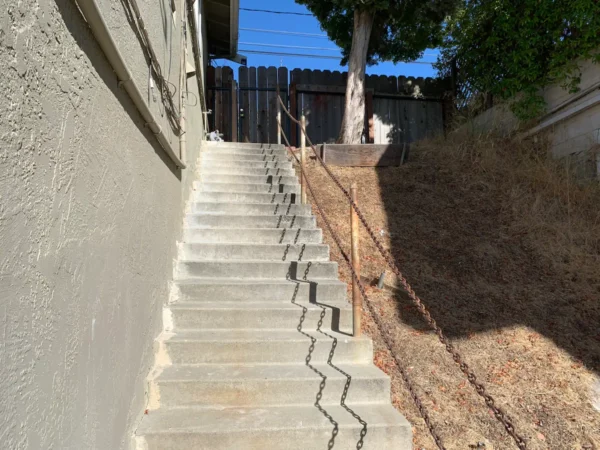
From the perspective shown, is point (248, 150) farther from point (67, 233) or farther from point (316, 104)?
Answer: point (67, 233)

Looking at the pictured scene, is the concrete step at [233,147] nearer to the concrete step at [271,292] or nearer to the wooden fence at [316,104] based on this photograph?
the wooden fence at [316,104]

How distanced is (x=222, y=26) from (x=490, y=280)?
808 centimetres

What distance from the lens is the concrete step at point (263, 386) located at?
8.72 ft

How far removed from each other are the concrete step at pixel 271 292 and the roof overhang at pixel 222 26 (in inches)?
259

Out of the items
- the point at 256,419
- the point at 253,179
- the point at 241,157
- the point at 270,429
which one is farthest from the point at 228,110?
the point at 270,429

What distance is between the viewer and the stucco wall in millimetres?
1053

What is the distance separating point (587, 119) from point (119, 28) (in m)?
5.91

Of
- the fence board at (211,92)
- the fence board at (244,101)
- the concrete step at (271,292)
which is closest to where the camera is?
the concrete step at (271,292)

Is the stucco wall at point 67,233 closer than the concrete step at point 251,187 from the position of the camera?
Yes

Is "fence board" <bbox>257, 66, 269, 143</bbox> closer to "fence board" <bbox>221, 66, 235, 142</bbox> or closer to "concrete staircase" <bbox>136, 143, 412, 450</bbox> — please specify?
"fence board" <bbox>221, 66, 235, 142</bbox>

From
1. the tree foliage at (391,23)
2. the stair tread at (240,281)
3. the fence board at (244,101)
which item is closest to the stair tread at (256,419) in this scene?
the stair tread at (240,281)

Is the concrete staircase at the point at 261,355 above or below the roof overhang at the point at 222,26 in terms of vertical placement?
below

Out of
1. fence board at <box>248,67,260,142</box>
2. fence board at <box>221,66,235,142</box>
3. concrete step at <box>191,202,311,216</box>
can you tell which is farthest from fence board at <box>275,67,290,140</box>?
concrete step at <box>191,202,311,216</box>

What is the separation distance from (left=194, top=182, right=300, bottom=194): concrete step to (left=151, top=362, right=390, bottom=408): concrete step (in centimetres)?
268
